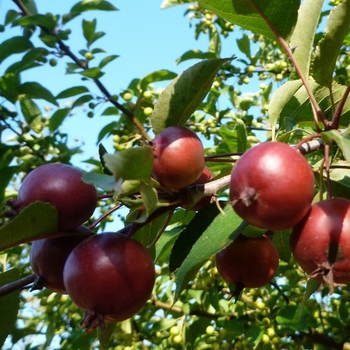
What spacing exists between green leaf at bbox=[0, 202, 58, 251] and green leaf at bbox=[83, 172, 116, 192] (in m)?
0.13

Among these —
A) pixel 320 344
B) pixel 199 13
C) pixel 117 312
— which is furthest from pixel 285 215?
pixel 199 13

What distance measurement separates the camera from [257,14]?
140 centimetres

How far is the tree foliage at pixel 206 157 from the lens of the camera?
1.14 metres

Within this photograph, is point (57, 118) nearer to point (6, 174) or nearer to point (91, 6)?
point (6, 174)

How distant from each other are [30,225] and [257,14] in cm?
91

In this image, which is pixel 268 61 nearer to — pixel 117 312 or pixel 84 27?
pixel 84 27

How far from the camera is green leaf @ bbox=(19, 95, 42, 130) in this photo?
4.33 metres

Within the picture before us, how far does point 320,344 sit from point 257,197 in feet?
7.41

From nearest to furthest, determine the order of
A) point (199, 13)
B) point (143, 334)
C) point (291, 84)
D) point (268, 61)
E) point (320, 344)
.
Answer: point (291, 84), point (320, 344), point (143, 334), point (268, 61), point (199, 13)

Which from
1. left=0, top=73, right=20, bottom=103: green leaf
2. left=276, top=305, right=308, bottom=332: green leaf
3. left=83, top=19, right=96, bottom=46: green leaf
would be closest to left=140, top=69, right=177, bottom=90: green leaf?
left=83, top=19, right=96, bottom=46: green leaf

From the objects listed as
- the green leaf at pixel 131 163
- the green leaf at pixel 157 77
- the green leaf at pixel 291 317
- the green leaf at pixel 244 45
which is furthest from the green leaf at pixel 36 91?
the green leaf at pixel 131 163

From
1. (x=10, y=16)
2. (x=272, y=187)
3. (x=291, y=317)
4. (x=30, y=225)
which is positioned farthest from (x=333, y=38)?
(x=10, y=16)

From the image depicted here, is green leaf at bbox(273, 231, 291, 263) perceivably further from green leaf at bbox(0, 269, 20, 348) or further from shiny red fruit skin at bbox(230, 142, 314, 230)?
green leaf at bbox(0, 269, 20, 348)

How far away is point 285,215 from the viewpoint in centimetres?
94
